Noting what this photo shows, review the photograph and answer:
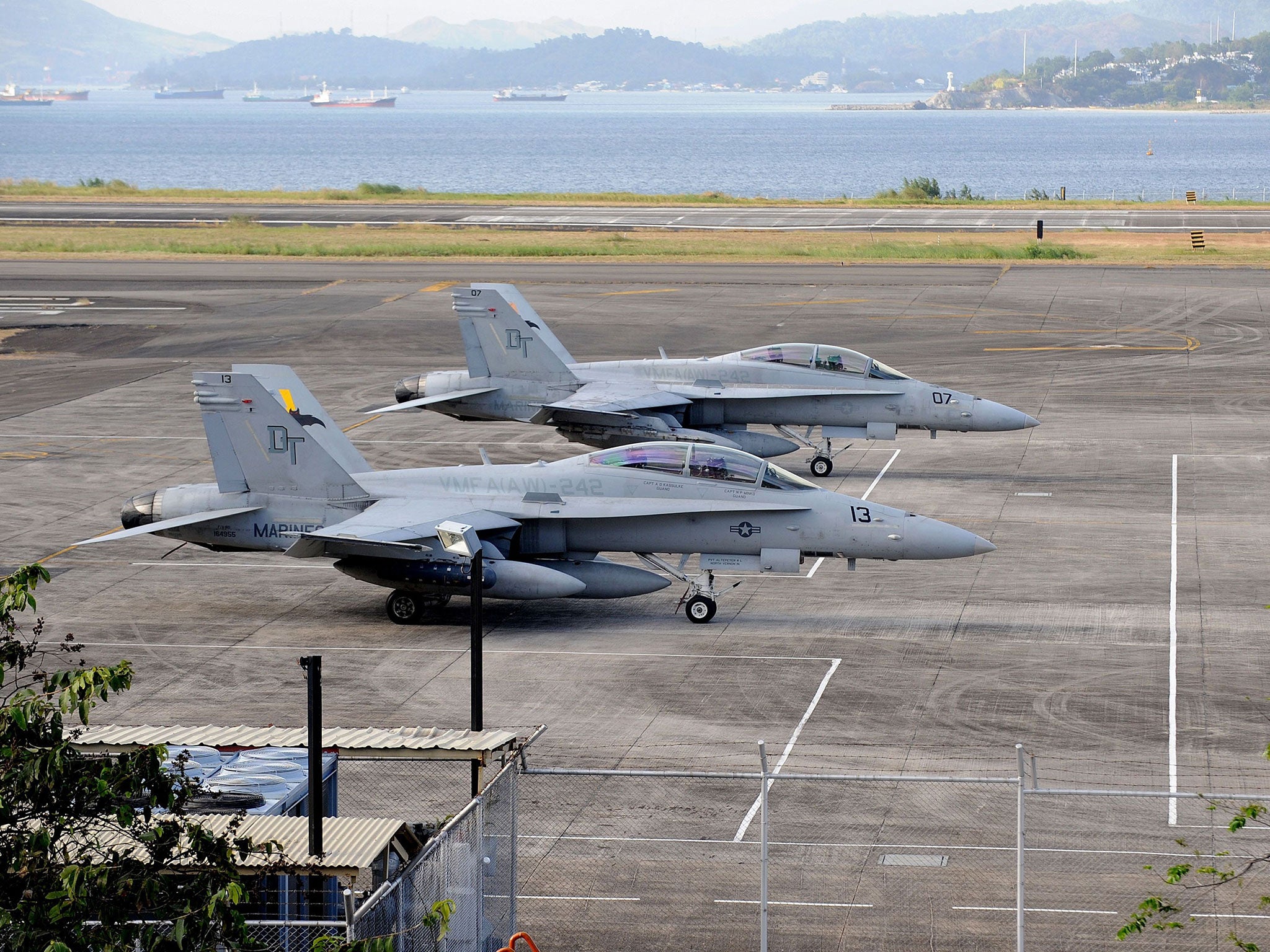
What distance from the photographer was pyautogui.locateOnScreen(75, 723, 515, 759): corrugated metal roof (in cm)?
1434

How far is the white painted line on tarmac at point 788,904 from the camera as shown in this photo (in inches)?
639

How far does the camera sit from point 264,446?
28.0 meters

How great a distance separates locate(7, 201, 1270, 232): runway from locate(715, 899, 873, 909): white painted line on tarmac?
84321 mm

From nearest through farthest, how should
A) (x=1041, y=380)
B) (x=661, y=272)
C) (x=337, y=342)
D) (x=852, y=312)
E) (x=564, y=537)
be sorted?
(x=564, y=537) → (x=1041, y=380) → (x=337, y=342) → (x=852, y=312) → (x=661, y=272)

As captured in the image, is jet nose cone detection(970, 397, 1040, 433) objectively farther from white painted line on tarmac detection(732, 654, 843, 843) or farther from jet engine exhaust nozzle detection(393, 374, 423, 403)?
white painted line on tarmac detection(732, 654, 843, 843)

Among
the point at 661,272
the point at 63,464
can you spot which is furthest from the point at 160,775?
the point at 661,272

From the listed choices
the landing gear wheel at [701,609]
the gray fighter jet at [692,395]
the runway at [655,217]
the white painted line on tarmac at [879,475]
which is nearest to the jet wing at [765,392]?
the gray fighter jet at [692,395]

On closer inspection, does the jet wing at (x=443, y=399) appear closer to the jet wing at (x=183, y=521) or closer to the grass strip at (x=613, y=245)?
the jet wing at (x=183, y=521)

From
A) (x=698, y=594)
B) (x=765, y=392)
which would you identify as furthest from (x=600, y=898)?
(x=765, y=392)

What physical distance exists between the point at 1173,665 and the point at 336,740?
14.7m

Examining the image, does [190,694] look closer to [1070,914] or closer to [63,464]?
[1070,914]

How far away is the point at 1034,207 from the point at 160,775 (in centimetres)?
11444

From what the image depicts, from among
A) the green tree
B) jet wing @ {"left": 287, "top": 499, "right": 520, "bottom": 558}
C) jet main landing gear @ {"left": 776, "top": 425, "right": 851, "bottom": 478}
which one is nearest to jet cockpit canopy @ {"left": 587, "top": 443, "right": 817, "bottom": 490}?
jet wing @ {"left": 287, "top": 499, "right": 520, "bottom": 558}

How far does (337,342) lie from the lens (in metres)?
60.4
